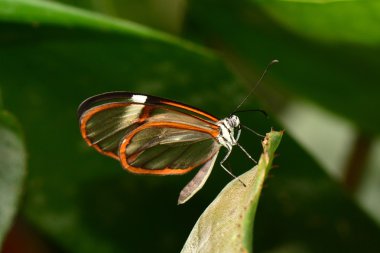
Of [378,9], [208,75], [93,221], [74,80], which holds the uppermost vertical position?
[378,9]

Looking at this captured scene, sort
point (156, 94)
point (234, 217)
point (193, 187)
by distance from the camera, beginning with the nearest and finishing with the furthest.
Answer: point (234, 217), point (193, 187), point (156, 94)

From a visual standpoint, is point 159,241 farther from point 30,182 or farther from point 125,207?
point 30,182

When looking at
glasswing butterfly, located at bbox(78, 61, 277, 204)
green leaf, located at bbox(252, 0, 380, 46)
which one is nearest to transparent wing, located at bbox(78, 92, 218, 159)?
glasswing butterfly, located at bbox(78, 61, 277, 204)

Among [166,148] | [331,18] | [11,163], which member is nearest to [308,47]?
[331,18]

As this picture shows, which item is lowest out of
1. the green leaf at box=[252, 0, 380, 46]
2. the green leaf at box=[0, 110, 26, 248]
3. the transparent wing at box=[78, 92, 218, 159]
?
the green leaf at box=[0, 110, 26, 248]

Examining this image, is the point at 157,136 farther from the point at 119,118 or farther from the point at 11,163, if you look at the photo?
the point at 11,163

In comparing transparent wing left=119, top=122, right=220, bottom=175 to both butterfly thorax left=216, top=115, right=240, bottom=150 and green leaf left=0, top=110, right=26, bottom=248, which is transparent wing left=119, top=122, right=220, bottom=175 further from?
green leaf left=0, top=110, right=26, bottom=248

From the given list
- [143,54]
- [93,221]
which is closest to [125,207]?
[93,221]
